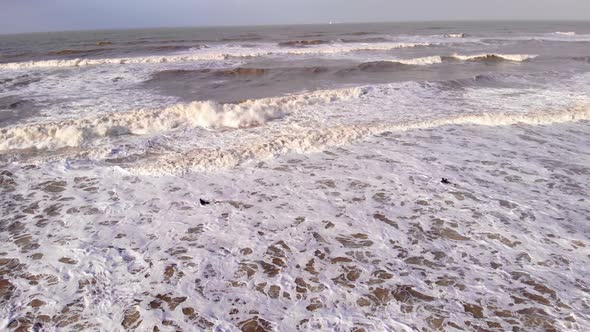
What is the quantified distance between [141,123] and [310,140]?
3966mm

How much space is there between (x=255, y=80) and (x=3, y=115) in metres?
8.45

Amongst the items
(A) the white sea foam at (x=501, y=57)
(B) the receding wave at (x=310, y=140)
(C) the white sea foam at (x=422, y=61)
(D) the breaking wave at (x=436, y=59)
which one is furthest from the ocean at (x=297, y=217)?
(A) the white sea foam at (x=501, y=57)

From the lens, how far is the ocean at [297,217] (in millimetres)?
3260

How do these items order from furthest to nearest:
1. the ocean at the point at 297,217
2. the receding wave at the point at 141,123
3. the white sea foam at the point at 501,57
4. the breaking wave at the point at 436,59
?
the white sea foam at the point at 501,57 < the breaking wave at the point at 436,59 < the receding wave at the point at 141,123 < the ocean at the point at 297,217

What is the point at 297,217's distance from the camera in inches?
187

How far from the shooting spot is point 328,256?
13.1 feet

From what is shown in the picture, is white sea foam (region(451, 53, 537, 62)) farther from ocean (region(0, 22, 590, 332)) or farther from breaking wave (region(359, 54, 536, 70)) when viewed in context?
ocean (region(0, 22, 590, 332))

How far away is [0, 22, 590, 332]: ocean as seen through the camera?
3260mm

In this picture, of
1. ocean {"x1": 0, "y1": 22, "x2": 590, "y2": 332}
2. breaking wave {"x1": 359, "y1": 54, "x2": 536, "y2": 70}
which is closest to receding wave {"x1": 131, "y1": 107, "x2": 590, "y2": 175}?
ocean {"x1": 0, "y1": 22, "x2": 590, "y2": 332}

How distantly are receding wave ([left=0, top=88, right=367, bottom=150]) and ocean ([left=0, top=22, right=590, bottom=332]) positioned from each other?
48mm

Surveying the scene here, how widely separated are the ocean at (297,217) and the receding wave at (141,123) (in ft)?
0.16

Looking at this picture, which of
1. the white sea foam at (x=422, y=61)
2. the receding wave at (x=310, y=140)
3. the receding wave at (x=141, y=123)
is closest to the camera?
the receding wave at (x=310, y=140)

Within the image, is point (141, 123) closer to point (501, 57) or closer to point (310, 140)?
point (310, 140)

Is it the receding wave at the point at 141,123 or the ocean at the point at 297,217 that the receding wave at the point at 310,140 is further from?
the receding wave at the point at 141,123
